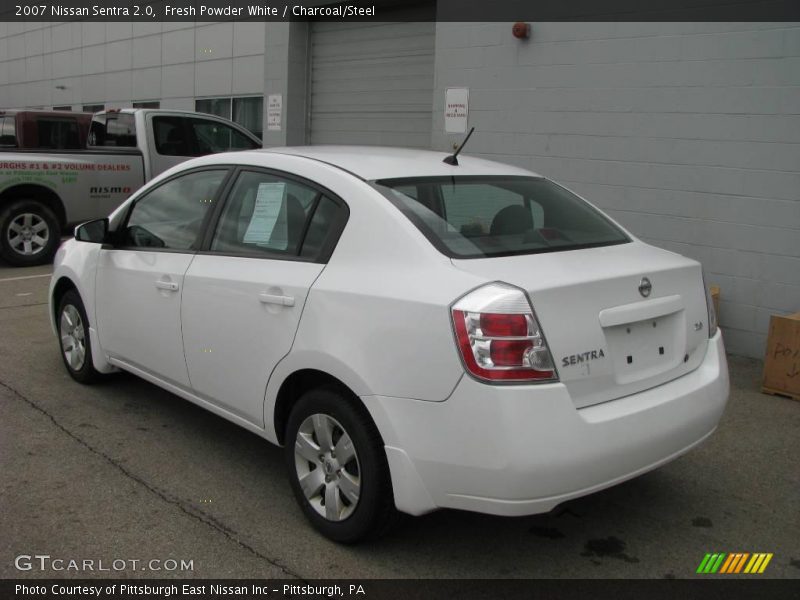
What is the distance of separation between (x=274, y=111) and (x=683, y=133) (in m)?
6.67

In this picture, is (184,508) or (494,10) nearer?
(184,508)

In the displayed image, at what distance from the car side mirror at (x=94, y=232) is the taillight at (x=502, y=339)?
2855mm

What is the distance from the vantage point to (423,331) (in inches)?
116

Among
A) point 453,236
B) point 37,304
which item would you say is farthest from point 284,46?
point 453,236

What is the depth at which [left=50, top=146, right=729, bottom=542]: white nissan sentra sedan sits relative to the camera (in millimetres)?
2861

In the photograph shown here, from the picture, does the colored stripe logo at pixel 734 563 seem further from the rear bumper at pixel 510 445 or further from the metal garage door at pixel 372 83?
the metal garage door at pixel 372 83

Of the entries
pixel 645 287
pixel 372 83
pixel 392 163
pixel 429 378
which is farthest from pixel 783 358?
pixel 372 83

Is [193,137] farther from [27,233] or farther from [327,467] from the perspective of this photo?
[327,467]

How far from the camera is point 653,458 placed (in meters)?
3.18

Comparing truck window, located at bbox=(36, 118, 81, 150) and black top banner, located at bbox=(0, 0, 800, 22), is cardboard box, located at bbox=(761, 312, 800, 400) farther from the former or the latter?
truck window, located at bbox=(36, 118, 81, 150)

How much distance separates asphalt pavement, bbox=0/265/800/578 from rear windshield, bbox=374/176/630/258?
4.22ft

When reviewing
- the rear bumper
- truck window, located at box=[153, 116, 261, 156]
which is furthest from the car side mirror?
truck window, located at box=[153, 116, 261, 156]

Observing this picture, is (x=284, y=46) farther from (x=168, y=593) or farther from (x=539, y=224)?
(x=168, y=593)

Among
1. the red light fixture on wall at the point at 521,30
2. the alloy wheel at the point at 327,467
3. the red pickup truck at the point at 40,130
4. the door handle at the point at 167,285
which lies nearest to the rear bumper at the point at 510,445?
the alloy wheel at the point at 327,467
